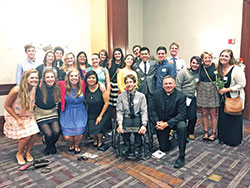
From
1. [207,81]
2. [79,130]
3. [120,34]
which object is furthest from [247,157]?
[120,34]

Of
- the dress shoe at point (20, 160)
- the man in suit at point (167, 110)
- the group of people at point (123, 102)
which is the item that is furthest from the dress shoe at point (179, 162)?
the dress shoe at point (20, 160)

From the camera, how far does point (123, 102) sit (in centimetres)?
287

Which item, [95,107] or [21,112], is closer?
[21,112]

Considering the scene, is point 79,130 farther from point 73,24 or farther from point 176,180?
point 73,24

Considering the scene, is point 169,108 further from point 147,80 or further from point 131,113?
point 147,80

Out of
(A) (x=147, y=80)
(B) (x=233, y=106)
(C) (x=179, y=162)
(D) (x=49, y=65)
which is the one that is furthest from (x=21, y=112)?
(B) (x=233, y=106)

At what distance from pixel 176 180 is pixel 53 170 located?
1366 millimetres

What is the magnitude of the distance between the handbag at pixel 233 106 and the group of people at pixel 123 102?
0.08 m

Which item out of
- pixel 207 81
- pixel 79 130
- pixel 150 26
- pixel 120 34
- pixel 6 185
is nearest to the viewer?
pixel 6 185

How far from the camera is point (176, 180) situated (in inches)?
87.6

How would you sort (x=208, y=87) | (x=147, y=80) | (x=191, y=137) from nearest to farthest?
(x=208, y=87), (x=147, y=80), (x=191, y=137)

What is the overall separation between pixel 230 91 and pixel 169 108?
93 cm

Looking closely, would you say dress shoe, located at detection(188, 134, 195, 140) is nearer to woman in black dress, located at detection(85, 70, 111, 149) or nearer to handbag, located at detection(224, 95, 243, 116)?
handbag, located at detection(224, 95, 243, 116)

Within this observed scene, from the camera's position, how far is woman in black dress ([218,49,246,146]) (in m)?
2.94
